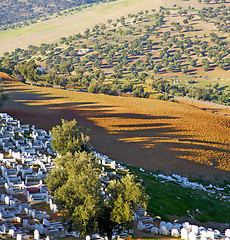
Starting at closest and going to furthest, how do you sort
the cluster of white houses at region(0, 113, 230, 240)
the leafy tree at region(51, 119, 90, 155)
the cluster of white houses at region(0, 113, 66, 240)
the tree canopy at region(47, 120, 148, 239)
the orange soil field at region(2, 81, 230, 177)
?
the tree canopy at region(47, 120, 148, 239) < the cluster of white houses at region(0, 113, 66, 240) < the cluster of white houses at region(0, 113, 230, 240) < the leafy tree at region(51, 119, 90, 155) < the orange soil field at region(2, 81, 230, 177)

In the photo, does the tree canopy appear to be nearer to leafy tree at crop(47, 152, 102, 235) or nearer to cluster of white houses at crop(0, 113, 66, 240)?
leafy tree at crop(47, 152, 102, 235)

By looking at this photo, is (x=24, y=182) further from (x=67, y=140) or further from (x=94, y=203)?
(x=94, y=203)

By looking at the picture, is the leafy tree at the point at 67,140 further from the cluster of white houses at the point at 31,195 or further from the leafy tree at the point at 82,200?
the leafy tree at the point at 82,200

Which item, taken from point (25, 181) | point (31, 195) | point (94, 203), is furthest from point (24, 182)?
point (94, 203)

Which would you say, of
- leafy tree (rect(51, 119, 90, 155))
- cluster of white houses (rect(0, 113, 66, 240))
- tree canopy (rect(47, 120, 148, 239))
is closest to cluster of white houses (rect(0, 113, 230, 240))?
cluster of white houses (rect(0, 113, 66, 240))

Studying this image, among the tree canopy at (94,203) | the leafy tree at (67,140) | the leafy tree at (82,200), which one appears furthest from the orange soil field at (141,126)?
the leafy tree at (82,200)
